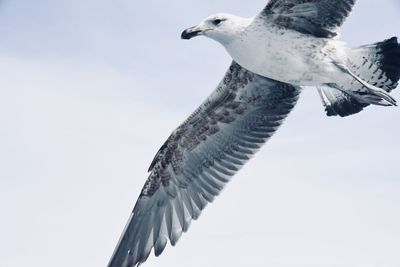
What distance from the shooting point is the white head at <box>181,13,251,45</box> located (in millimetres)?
6816

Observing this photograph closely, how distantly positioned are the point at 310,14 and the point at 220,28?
0.86 metres

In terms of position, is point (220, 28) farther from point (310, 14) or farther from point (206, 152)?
point (206, 152)

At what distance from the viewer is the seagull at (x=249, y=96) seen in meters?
6.84

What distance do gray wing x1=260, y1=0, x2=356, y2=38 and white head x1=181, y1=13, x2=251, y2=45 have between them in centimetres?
26

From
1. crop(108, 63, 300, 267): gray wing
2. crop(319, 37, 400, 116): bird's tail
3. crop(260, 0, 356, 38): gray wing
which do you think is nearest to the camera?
crop(260, 0, 356, 38): gray wing

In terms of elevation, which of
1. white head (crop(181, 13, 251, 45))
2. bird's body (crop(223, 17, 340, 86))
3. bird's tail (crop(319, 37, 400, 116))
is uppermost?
white head (crop(181, 13, 251, 45))

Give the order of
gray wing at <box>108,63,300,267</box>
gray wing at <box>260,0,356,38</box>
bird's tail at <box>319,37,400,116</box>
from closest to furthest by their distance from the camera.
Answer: gray wing at <box>260,0,356,38</box> < bird's tail at <box>319,37,400,116</box> < gray wing at <box>108,63,300,267</box>

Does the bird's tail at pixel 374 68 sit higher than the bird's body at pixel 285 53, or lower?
lower

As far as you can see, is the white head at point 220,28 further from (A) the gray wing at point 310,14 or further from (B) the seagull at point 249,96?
(A) the gray wing at point 310,14

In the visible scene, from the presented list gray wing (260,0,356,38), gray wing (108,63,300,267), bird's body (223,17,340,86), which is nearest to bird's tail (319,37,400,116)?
bird's body (223,17,340,86)

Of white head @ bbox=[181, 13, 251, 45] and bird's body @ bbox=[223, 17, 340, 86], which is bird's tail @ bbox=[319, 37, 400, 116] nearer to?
bird's body @ bbox=[223, 17, 340, 86]

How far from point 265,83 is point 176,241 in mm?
1981

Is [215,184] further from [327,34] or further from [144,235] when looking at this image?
[327,34]

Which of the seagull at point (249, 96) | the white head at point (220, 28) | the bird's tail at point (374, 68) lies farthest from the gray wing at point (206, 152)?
the white head at point (220, 28)
